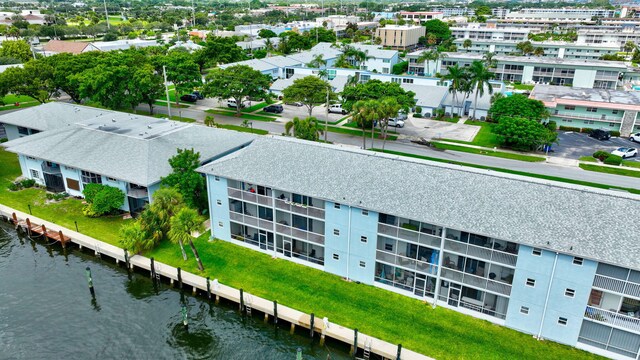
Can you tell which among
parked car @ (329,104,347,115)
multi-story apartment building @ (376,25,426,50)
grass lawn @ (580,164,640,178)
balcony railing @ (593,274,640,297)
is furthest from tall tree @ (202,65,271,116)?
multi-story apartment building @ (376,25,426,50)

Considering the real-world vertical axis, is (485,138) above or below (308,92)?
below

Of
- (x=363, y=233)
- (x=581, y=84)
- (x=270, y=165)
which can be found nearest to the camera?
(x=363, y=233)

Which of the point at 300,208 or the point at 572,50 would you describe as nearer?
the point at 300,208

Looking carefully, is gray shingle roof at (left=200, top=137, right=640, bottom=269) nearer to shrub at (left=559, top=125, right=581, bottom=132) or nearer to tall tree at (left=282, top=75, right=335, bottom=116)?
tall tree at (left=282, top=75, right=335, bottom=116)

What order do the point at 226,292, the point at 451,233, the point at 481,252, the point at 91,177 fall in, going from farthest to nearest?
the point at 91,177, the point at 226,292, the point at 451,233, the point at 481,252

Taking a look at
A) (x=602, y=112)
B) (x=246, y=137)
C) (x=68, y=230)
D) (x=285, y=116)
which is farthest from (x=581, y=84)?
(x=68, y=230)

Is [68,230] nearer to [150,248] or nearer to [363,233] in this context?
[150,248]

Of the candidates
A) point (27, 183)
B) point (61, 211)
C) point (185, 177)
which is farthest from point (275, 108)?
point (61, 211)

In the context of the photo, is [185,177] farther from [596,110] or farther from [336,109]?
[596,110]
